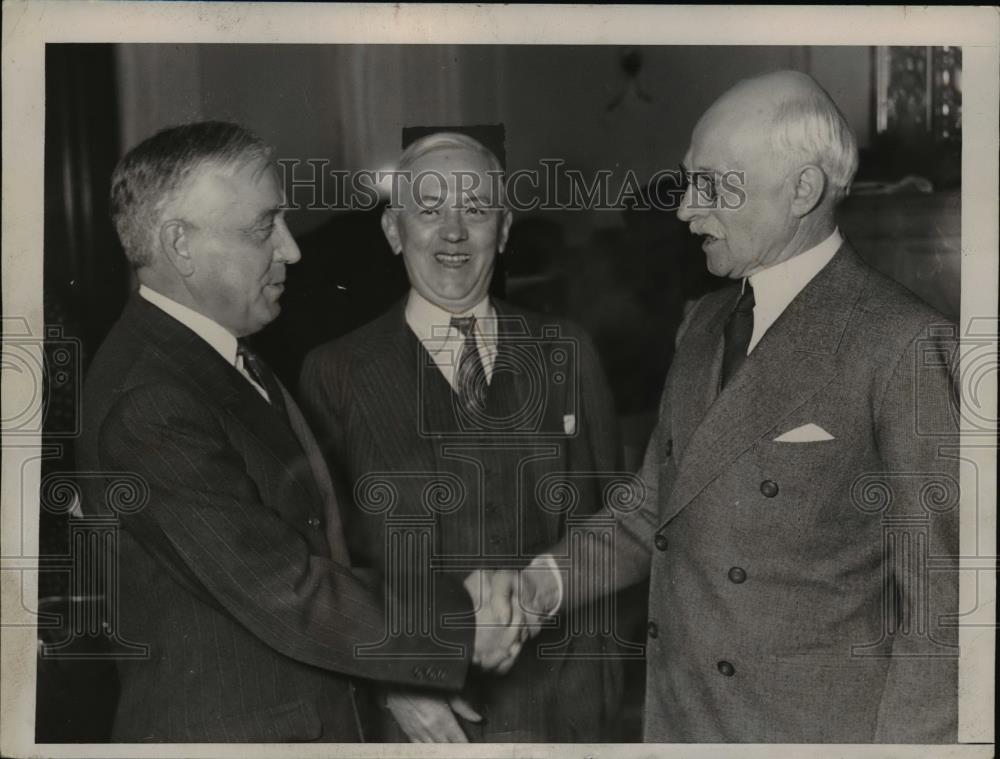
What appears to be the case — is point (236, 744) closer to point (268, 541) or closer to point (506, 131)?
point (268, 541)

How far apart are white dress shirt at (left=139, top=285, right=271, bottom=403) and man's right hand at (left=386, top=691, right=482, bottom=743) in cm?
71

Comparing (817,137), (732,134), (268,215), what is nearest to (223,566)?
(268,215)

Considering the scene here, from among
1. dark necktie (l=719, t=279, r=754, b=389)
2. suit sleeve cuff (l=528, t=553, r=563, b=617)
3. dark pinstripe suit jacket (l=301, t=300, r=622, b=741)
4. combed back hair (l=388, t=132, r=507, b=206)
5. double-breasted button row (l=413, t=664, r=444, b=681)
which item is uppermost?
combed back hair (l=388, t=132, r=507, b=206)

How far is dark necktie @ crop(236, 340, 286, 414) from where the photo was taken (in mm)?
2518

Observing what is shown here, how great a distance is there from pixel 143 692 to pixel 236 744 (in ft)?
0.75

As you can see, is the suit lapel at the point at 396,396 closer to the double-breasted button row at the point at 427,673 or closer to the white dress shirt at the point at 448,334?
the white dress shirt at the point at 448,334

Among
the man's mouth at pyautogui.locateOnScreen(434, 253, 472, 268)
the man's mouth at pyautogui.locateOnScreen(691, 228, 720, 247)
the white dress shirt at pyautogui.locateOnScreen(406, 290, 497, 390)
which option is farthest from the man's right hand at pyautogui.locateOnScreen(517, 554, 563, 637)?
the man's mouth at pyautogui.locateOnScreen(691, 228, 720, 247)

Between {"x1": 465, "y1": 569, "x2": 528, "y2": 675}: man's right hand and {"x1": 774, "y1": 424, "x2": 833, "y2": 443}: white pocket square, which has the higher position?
{"x1": 774, "y1": 424, "x2": 833, "y2": 443}: white pocket square

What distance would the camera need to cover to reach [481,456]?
2535 mm

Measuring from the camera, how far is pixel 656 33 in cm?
257

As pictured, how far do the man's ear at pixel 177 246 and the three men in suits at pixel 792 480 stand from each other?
38.9 inches

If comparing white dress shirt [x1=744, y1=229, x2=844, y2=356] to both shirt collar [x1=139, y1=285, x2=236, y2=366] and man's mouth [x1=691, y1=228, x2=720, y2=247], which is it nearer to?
man's mouth [x1=691, y1=228, x2=720, y2=247]

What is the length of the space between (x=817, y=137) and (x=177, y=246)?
1.37 meters

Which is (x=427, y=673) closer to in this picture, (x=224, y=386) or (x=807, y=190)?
(x=224, y=386)
